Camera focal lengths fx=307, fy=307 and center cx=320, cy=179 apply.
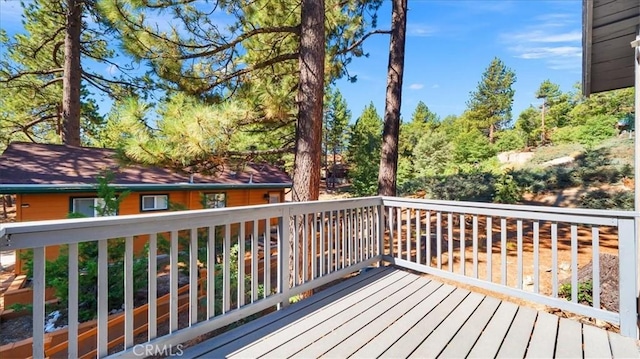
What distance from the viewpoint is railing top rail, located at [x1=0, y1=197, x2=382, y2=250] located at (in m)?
1.34

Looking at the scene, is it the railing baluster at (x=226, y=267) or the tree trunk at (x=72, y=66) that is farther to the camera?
the tree trunk at (x=72, y=66)

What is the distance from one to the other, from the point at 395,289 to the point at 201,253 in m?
3.88

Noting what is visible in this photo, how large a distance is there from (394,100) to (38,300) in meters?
5.93

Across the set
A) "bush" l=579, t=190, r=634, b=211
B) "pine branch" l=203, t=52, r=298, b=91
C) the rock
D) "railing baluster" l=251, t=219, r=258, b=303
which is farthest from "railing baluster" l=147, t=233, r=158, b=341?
"bush" l=579, t=190, r=634, b=211

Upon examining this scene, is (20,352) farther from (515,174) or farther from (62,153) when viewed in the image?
(515,174)

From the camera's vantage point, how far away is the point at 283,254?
260 cm

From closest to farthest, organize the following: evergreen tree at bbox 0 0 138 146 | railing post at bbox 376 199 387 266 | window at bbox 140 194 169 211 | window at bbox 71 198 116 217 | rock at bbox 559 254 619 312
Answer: rock at bbox 559 254 619 312
railing post at bbox 376 199 387 266
window at bbox 71 198 116 217
evergreen tree at bbox 0 0 138 146
window at bbox 140 194 169 211

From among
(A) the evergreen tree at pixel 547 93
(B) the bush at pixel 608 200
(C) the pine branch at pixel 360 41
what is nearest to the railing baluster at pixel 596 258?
(C) the pine branch at pixel 360 41

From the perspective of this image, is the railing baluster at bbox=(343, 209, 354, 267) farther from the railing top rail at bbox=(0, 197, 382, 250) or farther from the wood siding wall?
the wood siding wall

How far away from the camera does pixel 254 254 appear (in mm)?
2443

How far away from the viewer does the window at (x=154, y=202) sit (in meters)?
9.20

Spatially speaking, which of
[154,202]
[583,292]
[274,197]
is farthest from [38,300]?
[274,197]

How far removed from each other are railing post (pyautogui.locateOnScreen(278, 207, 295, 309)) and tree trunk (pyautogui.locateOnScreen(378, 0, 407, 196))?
385 centimetres

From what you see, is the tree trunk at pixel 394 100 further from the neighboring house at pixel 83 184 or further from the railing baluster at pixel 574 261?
the railing baluster at pixel 574 261
